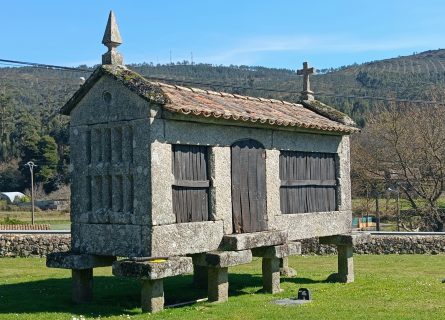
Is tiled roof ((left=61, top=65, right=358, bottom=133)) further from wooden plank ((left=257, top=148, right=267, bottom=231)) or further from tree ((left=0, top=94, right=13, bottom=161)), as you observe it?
tree ((left=0, top=94, right=13, bottom=161))

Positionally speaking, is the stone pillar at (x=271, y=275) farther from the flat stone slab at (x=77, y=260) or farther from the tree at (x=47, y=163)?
the tree at (x=47, y=163)

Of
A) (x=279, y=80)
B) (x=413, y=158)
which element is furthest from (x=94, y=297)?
(x=279, y=80)

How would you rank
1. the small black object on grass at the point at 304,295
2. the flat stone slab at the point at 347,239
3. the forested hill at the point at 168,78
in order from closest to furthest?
1. the small black object on grass at the point at 304,295
2. the flat stone slab at the point at 347,239
3. the forested hill at the point at 168,78

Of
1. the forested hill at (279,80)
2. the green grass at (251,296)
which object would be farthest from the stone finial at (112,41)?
the forested hill at (279,80)

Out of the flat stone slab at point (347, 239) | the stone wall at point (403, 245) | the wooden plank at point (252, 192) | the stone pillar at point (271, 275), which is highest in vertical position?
the wooden plank at point (252, 192)

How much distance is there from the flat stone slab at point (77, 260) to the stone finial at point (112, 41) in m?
3.02

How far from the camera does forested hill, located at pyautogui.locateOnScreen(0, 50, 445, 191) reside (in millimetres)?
59688

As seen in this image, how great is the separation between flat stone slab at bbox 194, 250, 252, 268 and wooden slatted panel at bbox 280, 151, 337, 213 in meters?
1.80

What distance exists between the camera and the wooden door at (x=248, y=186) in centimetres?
984

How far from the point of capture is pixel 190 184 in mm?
9086

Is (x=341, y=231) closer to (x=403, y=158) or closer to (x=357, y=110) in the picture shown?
(x=403, y=158)

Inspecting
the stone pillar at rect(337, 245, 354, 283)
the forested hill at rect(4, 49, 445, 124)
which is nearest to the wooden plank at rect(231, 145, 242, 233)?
the stone pillar at rect(337, 245, 354, 283)

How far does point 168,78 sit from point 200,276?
15.3 meters

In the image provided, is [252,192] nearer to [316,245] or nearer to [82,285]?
[82,285]
